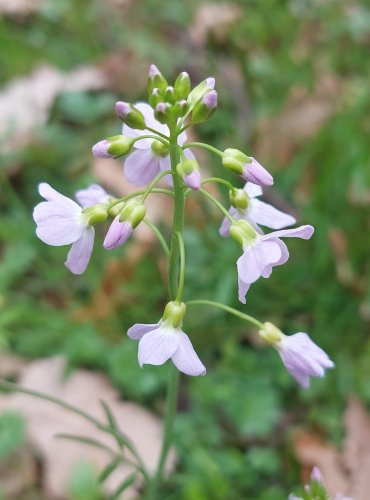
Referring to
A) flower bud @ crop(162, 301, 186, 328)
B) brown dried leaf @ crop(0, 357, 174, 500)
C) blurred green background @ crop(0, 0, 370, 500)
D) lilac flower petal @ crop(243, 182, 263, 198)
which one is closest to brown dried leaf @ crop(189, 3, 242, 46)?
blurred green background @ crop(0, 0, 370, 500)

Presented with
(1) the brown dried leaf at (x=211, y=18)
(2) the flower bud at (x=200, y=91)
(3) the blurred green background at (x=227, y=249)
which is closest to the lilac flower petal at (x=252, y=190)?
(2) the flower bud at (x=200, y=91)

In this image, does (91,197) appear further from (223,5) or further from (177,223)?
(223,5)

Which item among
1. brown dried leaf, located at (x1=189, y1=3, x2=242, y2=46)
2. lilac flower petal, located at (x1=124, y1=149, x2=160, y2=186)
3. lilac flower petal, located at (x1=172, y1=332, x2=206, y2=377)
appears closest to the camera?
lilac flower petal, located at (x1=172, y1=332, x2=206, y2=377)

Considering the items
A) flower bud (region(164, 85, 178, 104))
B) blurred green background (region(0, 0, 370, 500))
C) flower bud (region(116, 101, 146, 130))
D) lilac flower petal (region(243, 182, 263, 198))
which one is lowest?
blurred green background (region(0, 0, 370, 500))

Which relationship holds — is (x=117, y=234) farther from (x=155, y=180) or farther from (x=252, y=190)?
(x=252, y=190)

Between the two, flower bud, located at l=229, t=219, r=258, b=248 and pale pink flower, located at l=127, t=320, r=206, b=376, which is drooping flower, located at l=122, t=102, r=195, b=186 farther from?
pale pink flower, located at l=127, t=320, r=206, b=376

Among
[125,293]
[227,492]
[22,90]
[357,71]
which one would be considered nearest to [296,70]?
[357,71]
